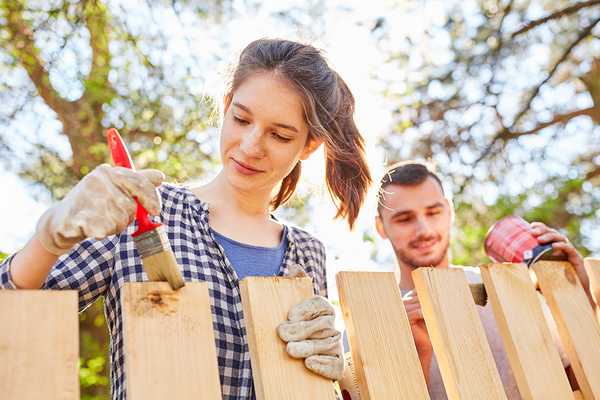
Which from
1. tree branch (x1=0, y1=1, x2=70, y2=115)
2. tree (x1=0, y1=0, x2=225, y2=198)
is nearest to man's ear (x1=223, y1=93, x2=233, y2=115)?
tree (x1=0, y1=0, x2=225, y2=198)

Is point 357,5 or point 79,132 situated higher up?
point 357,5

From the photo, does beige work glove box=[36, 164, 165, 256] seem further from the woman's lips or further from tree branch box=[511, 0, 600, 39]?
tree branch box=[511, 0, 600, 39]

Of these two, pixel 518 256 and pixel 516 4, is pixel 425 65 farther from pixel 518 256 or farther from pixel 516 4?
pixel 518 256

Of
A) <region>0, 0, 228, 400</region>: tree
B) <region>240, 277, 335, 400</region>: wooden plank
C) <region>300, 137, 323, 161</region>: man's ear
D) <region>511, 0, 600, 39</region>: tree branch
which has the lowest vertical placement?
<region>240, 277, 335, 400</region>: wooden plank

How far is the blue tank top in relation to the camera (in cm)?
171

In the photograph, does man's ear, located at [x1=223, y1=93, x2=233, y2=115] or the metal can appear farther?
man's ear, located at [x1=223, y1=93, x2=233, y2=115]

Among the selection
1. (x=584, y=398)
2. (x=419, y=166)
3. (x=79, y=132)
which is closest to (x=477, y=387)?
(x=584, y=398)

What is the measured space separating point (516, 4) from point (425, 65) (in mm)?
895

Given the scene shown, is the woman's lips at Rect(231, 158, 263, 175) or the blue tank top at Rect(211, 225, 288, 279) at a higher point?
the woman's lips at Rect(231, 158, 263, 175)

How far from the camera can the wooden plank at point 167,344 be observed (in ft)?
3.31

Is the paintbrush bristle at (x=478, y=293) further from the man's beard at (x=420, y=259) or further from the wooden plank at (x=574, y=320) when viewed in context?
the man's beard at (x=420, y=259)

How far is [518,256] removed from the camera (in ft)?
6.13

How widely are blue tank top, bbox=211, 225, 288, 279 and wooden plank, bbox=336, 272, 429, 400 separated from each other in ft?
1.53

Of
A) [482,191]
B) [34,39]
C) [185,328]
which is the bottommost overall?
[185,328]
